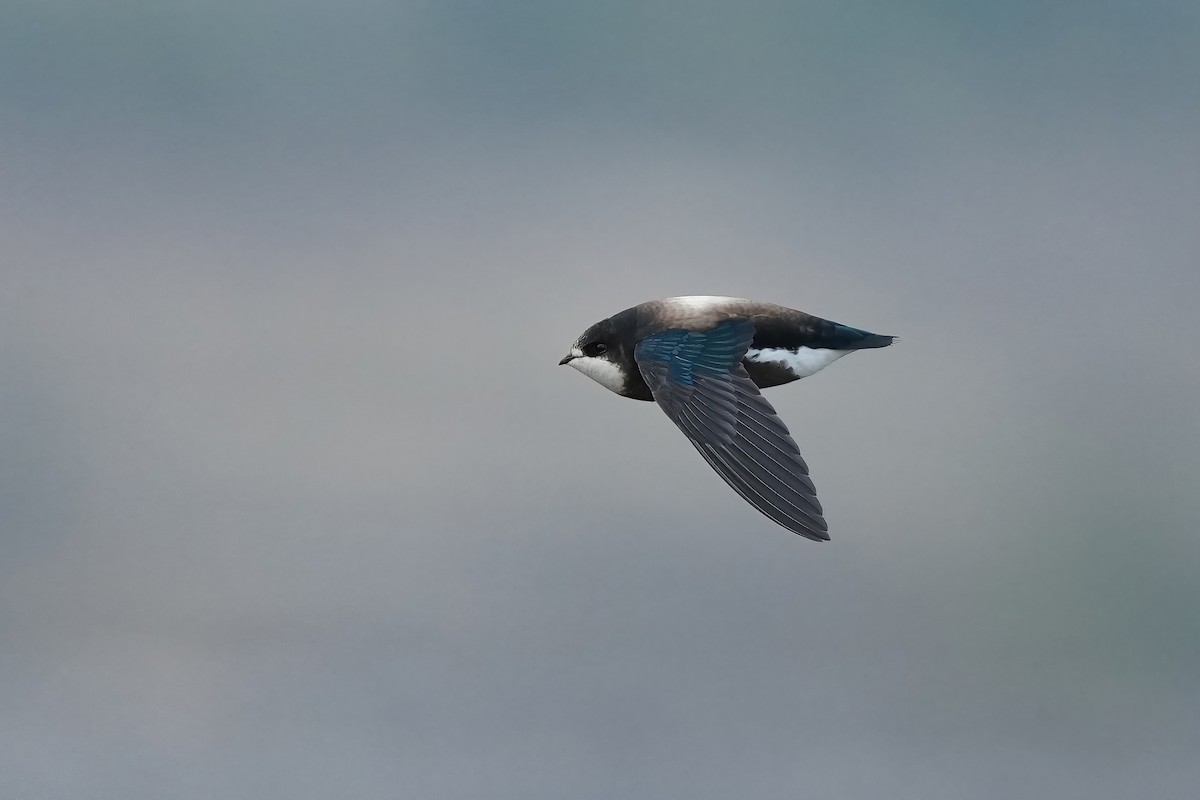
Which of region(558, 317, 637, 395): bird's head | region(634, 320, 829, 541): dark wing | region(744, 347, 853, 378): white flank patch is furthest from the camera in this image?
region(558, 317, 637, 395): bird's head

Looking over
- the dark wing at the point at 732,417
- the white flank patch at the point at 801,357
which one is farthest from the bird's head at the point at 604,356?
the white flank patch at the point at 801,357

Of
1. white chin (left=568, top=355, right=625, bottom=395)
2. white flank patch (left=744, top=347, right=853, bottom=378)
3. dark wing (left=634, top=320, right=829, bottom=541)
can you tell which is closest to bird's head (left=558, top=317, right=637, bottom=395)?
white chin (left=568, top=355, right=625, bottom=395)

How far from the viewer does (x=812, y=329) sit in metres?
5.41

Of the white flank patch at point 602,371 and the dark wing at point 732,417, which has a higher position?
the white flank patch at point 602,371

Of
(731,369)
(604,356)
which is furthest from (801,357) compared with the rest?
A: (604,356)

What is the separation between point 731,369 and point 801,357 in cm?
54

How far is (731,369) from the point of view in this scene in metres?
4.96

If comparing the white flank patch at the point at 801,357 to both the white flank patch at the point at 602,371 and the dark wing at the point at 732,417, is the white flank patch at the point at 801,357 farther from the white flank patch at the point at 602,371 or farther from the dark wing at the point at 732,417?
the white flank patch at the point at 602,371

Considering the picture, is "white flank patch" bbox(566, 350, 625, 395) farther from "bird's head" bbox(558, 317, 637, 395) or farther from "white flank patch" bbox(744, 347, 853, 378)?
"white flank patch" bbox(744, 347, 853, 378)

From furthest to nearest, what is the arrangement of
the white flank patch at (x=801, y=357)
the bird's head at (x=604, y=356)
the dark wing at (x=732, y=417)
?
the bird's head at (x=604, y=356) → the white flank patch at (x=801, y=357) → the dark wing at (x=732, y=417)

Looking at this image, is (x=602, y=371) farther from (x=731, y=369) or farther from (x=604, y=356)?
(x=731, y=369)

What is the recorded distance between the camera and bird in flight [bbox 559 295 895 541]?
437 centimetres

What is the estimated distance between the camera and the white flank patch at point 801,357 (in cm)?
531

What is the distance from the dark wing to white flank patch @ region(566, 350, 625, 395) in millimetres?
315
